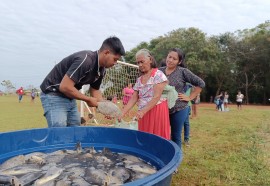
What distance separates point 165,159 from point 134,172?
0.29 m

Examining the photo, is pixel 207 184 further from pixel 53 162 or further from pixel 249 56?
pixel 249 56

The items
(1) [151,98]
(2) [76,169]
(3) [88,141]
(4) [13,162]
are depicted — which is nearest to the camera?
(2) [76,169]

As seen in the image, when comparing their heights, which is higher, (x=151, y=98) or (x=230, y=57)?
(x=230, y=57)

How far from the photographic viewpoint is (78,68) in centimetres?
292

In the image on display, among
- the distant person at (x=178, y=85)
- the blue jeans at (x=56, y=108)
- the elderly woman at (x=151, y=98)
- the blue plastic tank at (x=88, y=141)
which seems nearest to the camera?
the blue plastic tank at (x=88, y=141)

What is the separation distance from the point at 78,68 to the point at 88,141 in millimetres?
961

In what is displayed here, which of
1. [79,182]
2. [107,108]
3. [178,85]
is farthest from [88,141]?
[178,85]

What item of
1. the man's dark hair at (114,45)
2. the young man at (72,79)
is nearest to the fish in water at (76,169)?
the young man at (72,79)

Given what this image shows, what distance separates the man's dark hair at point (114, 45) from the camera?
301 cm

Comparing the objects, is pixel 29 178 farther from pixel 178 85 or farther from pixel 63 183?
pixel 178 85

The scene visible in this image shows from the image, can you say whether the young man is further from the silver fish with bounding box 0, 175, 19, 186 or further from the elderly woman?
the silver fish with bounding box 0, 175, 19, 186

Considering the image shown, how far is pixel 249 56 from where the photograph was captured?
2852 centimetres

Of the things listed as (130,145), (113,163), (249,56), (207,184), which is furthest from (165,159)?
(249,56)

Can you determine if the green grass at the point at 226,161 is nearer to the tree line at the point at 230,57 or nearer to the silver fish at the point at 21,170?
the silver fish at the point at 21,170
